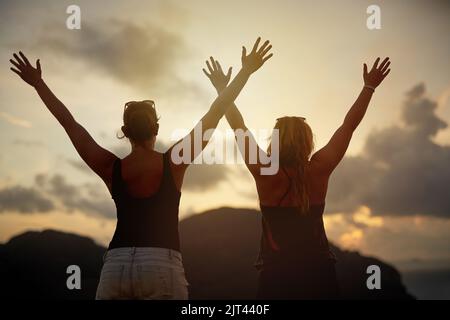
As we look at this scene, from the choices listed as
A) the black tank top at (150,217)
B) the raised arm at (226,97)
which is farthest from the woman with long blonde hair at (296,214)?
the black tank top at (150,217)

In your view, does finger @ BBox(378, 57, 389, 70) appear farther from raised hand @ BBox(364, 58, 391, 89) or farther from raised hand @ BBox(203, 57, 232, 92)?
raised hand @ BBox(203, 57, 232, 92)

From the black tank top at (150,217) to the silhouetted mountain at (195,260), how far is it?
2718 inches

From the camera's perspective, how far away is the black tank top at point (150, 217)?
4.41 m

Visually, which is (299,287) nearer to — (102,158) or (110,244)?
(110,244)

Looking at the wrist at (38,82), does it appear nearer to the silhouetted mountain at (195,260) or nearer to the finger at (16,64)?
the finger at (16,64)

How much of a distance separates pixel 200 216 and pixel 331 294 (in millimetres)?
78975

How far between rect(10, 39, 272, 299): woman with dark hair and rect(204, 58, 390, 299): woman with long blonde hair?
2.69ft

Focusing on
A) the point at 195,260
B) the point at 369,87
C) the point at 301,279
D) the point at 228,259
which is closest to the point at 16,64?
the point at 301,279

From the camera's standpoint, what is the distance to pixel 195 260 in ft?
252

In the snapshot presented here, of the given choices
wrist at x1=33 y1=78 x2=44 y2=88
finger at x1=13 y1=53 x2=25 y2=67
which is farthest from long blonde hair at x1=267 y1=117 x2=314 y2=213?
finger at x1=13 y1=53 x2=25 y2=67

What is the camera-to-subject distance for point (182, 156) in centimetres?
459
